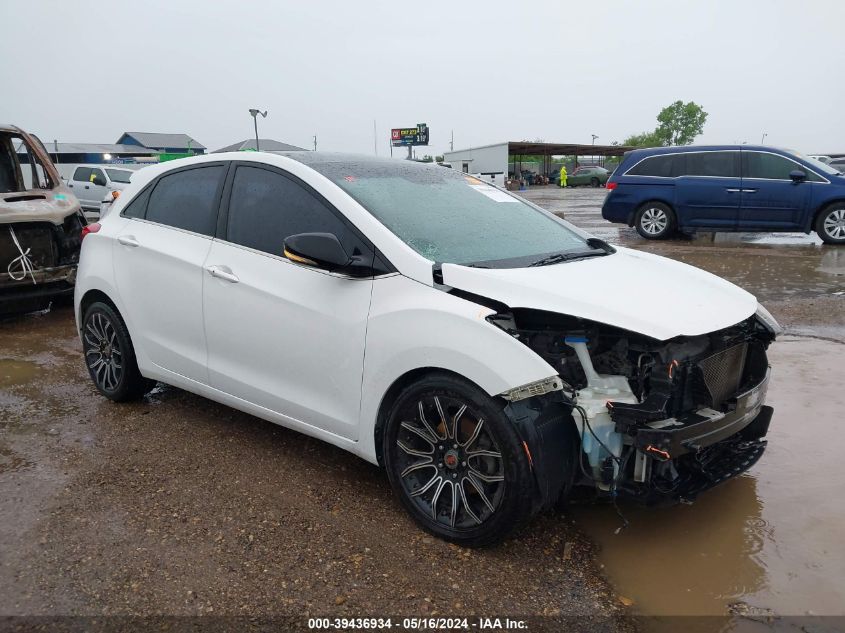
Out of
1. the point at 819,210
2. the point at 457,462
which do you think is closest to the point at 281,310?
the point at 457,462

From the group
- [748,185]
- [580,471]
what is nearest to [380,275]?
[580,471]

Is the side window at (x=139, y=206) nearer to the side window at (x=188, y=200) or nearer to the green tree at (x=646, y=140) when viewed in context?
the side window at (x=188, y=200)

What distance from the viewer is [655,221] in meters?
12.5

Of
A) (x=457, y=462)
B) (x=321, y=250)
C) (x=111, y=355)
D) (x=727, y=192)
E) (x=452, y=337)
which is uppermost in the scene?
(x=321, y=250)

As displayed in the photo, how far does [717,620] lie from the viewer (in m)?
2.40

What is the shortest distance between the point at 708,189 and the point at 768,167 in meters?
1.01

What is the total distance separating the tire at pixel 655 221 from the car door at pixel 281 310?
10331mm

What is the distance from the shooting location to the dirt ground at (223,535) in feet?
8.25

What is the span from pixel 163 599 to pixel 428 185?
94.3 inches

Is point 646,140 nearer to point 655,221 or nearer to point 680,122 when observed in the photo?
point 680,122

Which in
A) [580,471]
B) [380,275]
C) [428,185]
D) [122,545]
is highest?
[428,185]

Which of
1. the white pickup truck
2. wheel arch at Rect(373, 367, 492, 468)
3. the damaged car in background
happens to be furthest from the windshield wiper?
the white pickup truck

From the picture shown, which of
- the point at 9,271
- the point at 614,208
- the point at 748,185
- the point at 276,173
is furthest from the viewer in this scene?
the point at 614,208

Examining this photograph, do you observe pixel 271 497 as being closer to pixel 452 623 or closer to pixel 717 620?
pixel 452 623
